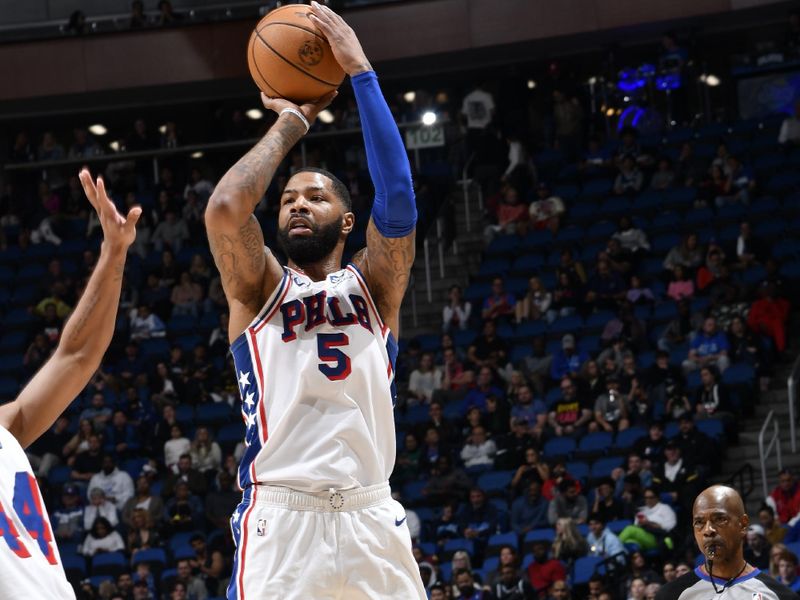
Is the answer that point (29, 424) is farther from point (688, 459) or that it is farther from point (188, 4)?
point (188, 4)

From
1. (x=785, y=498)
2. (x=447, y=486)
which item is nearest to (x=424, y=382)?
(x=447, y=486)

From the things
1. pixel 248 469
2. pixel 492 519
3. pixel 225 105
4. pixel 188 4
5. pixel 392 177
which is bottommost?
pixel 492 519

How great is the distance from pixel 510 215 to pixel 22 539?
1524 cm

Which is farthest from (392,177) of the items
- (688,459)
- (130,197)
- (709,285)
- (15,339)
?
(130,197)

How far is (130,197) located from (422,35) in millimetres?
4846

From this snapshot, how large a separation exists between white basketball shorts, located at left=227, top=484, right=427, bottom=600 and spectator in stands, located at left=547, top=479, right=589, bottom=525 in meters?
8.65

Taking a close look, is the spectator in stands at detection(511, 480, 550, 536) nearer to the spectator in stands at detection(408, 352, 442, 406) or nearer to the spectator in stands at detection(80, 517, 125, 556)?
the spectator in stands at detection(408, 352, 442, 406)

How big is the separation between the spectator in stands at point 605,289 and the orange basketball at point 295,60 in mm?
11243

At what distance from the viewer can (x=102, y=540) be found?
14.5 m

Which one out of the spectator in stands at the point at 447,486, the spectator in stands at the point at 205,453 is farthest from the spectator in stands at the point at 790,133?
the spectator in stands at the point at 205,453

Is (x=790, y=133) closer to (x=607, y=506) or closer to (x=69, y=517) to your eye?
(x=607, y=506)

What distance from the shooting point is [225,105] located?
2184 centimetres

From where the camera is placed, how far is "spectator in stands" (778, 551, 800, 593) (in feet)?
33.4

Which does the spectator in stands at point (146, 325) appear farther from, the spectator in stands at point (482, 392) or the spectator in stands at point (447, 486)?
the spectator in stands at point (447, 486)
